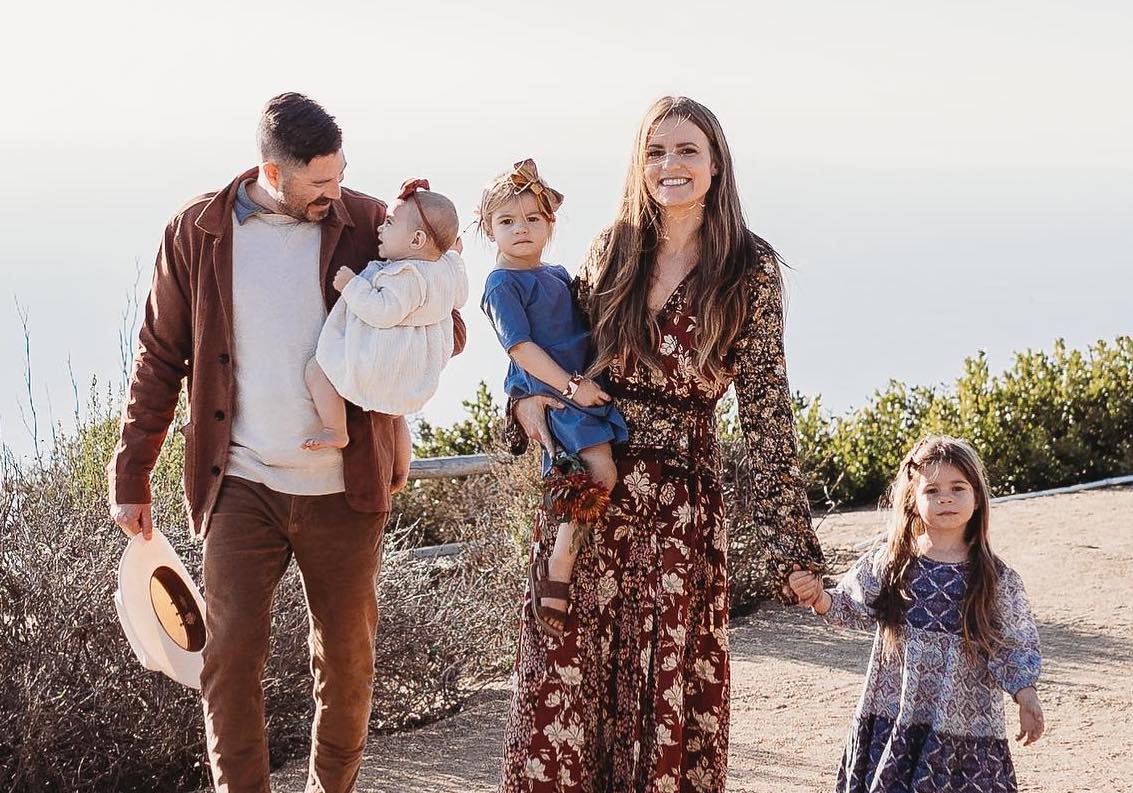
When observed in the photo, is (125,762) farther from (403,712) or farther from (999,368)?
(999,368)

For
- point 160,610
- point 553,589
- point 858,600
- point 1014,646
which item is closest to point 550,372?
point 553,589

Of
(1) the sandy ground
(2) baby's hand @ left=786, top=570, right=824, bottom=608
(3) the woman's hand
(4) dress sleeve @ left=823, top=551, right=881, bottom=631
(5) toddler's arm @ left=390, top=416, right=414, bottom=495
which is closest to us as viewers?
(2) baby's hand @ left=786, top=570, right=824, bottom=608

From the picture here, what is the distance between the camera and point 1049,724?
19.4ft

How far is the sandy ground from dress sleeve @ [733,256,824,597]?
1810 millimetres

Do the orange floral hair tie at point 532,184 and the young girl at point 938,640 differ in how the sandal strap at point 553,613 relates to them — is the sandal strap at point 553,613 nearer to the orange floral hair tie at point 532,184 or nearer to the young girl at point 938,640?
the young girl at point 938,640

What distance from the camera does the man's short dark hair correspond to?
362 cm

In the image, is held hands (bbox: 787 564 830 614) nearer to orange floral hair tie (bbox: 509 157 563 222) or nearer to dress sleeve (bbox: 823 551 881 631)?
dress sleeve (bbox: 823 551 881 631)

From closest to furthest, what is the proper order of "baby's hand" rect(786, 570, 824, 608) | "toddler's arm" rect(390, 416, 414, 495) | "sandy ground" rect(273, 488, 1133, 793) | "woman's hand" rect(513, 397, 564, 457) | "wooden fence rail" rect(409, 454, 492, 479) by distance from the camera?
"baby's hand" rect(786, 570, 824, 608) → "woman's hand" rect(513, 397, 564, 457) → "toddler's arm" rect(390, 416, 414, 495) → "sandy ground" rect(273, 488, 1133, 793) → "wooden fence rail" rect(409, 454, 492, 479)

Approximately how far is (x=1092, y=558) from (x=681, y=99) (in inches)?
232

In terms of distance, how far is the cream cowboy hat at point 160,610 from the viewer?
13.0ft

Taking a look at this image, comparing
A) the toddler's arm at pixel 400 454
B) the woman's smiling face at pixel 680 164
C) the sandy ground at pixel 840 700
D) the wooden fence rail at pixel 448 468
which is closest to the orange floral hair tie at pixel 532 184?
the woman's smiling face at pixel 680 164

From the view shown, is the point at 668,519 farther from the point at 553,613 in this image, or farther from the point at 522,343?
the point at 522,343

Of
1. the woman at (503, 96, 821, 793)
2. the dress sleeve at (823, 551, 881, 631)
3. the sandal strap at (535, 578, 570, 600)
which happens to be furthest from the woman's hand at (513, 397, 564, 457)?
the dress sleeve at (823, 551, 881, 631)

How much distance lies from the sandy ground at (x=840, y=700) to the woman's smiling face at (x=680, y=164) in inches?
94.3
